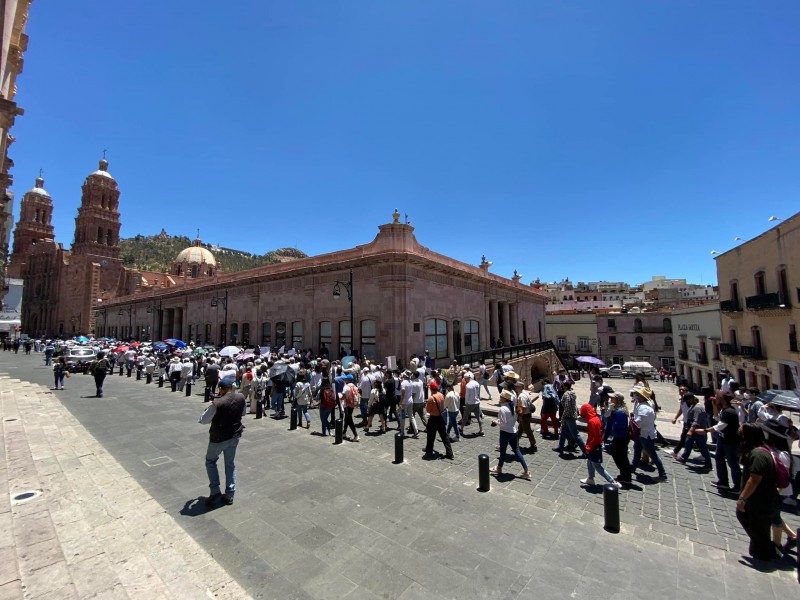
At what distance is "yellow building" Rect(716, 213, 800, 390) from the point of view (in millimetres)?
18484

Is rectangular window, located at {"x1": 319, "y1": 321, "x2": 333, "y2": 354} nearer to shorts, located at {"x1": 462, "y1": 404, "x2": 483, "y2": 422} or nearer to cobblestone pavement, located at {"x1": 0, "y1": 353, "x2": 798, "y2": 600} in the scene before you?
shorts, located at {"x1": 462, "y1": 404, "x2": 483, "y2": 422}

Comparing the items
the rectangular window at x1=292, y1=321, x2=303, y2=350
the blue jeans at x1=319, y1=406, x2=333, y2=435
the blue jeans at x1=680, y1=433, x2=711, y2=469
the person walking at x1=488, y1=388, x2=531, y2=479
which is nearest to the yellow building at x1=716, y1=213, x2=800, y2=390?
the blue jeans at x1=680, y1=433, x2=711, y2=469

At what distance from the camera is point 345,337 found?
67.7 feet

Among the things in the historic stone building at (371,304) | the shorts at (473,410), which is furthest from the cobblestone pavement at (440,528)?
the historic stone building at (371,304)

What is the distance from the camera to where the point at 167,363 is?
18141mm

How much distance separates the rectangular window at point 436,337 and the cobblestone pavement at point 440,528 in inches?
494

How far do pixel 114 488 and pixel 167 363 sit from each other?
47.4ft

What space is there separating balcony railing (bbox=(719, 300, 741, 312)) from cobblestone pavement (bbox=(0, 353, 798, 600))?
910 inches

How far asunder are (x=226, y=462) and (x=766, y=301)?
27449mm

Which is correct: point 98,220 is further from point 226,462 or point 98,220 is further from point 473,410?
point 473,410

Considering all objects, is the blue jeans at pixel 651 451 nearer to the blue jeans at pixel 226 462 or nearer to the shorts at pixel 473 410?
the shorts at pixel 473 410

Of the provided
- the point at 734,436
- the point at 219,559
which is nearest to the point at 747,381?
the point at 734,436

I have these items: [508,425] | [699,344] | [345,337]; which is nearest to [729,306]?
[699,344]

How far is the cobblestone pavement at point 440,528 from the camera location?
381 cm
